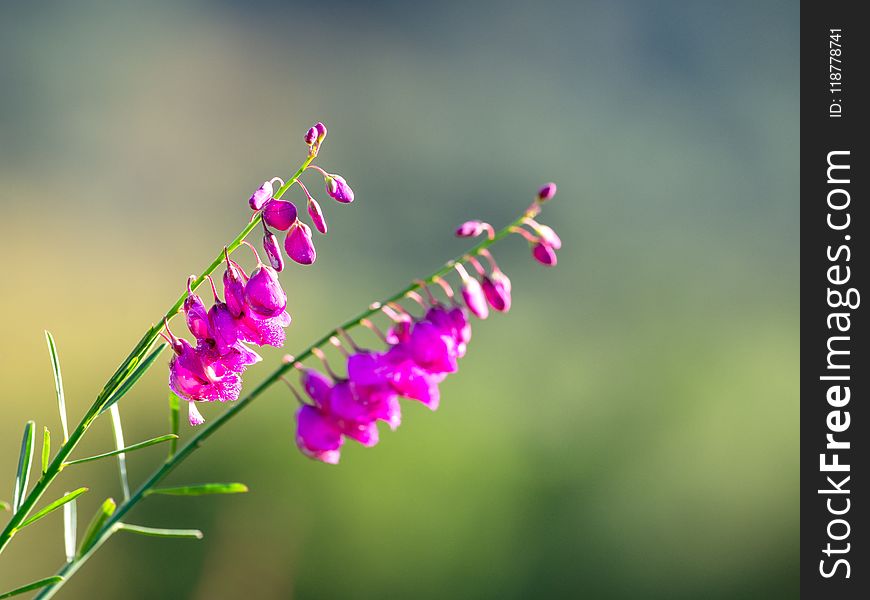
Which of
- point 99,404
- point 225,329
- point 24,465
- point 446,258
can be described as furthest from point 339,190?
point 446,258

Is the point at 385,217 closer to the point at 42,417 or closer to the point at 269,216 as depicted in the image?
the point at 42,417

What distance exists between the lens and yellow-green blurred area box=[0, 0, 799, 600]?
2730mm

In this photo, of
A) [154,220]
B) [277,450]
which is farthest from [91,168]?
[277,450]

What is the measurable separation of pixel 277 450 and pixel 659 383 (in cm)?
146

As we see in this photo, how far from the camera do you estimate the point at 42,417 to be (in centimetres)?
294

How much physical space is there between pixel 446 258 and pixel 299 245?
11.8ft

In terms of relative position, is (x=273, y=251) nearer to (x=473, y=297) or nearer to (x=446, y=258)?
(x=473, y=297)

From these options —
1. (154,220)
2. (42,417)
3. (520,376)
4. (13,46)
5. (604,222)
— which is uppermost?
(13,46)

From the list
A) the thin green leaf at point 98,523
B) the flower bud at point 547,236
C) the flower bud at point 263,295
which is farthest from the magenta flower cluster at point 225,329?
the flower bud at point 547,236

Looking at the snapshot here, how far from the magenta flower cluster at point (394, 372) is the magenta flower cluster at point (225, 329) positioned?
0.07m

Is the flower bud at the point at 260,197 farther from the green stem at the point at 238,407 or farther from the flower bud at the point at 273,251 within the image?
the green stem at the point at 238,407

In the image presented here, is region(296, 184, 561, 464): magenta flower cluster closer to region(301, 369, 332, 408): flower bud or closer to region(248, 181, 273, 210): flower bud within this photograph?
region(301, 369, 332, 408): flower bud

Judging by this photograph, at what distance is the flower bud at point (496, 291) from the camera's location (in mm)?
747
